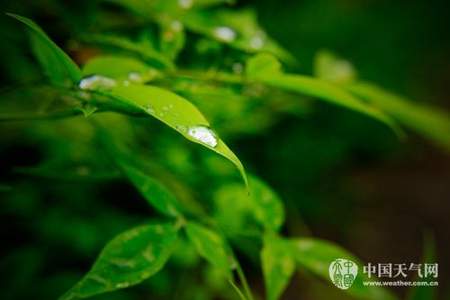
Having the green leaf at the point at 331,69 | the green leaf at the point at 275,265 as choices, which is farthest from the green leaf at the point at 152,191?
the green leaf at the point at 331,69

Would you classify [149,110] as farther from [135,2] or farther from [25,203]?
[25,203]

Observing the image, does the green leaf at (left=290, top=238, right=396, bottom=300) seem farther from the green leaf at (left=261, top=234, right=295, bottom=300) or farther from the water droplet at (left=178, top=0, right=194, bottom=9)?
the water droplet at (left=178, top=0, right=194, bottom=9)

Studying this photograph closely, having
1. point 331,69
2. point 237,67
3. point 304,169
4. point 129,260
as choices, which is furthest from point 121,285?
point 304,169

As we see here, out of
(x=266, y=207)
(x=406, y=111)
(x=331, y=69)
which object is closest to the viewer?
(x=266, y=207)

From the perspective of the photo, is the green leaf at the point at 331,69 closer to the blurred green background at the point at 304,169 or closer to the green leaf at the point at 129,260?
the blurred green background at the point at 304,169

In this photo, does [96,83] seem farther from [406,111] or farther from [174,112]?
[406,111]

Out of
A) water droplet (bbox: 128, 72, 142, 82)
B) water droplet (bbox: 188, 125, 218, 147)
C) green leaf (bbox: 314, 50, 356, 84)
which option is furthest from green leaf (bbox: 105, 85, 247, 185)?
green leaf (bbox: 314, 50, 356, 84)
